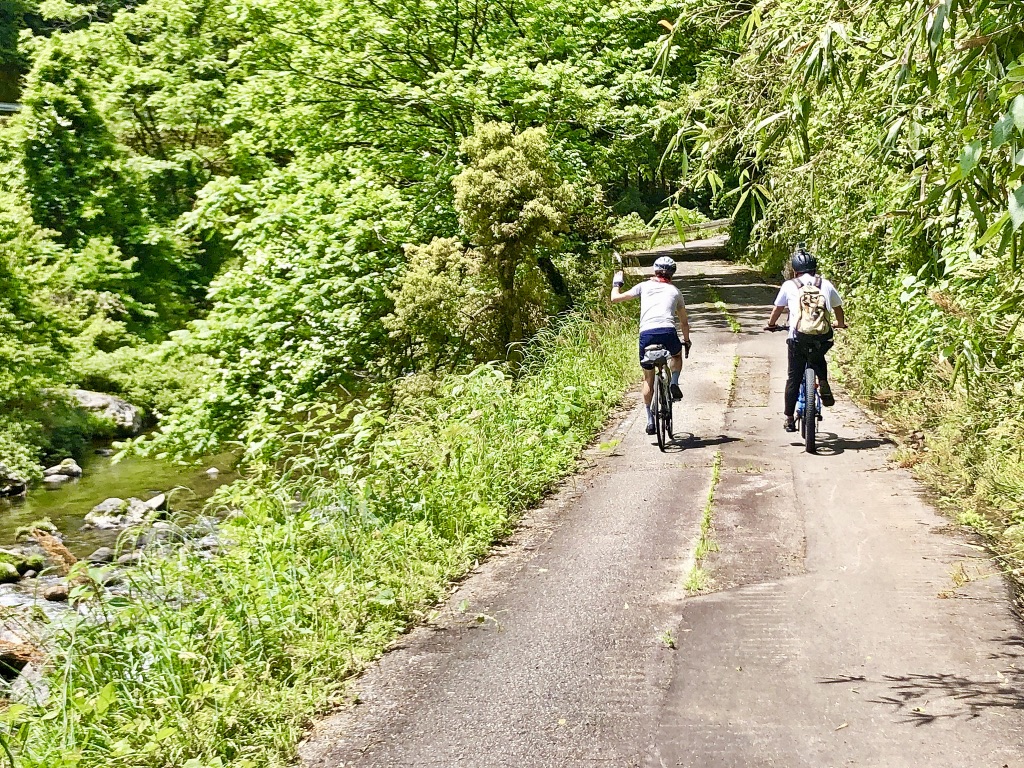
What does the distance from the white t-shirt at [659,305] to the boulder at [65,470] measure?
56.7 feet

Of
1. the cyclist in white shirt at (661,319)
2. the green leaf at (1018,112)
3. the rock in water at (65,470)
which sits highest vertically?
the green leaf at (1018,112)

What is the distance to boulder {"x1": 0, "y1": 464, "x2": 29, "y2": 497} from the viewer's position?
2109 cm

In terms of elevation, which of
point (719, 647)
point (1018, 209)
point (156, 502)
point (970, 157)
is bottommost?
point (156, 502)

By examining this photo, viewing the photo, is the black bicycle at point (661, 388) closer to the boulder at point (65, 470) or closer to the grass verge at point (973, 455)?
the grass verge at point (973, 455)

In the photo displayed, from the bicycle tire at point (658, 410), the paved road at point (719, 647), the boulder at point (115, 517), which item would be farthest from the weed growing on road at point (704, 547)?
the boulder at point (115, 517)

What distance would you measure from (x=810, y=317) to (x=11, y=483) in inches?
741

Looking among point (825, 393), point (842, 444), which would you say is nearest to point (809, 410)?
point (825, 393)

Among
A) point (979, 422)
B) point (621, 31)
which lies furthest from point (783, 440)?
point (621, 31)

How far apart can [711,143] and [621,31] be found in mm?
14667

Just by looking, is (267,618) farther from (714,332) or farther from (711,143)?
(714,332)

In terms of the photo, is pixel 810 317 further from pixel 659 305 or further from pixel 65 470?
pixel 65 470

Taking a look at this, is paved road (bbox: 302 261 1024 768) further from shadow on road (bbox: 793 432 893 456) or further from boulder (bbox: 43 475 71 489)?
boulder (bbox: 43 475 71 489)

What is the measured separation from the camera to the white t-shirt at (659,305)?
1022 centimetres

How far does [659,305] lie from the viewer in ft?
33.6
